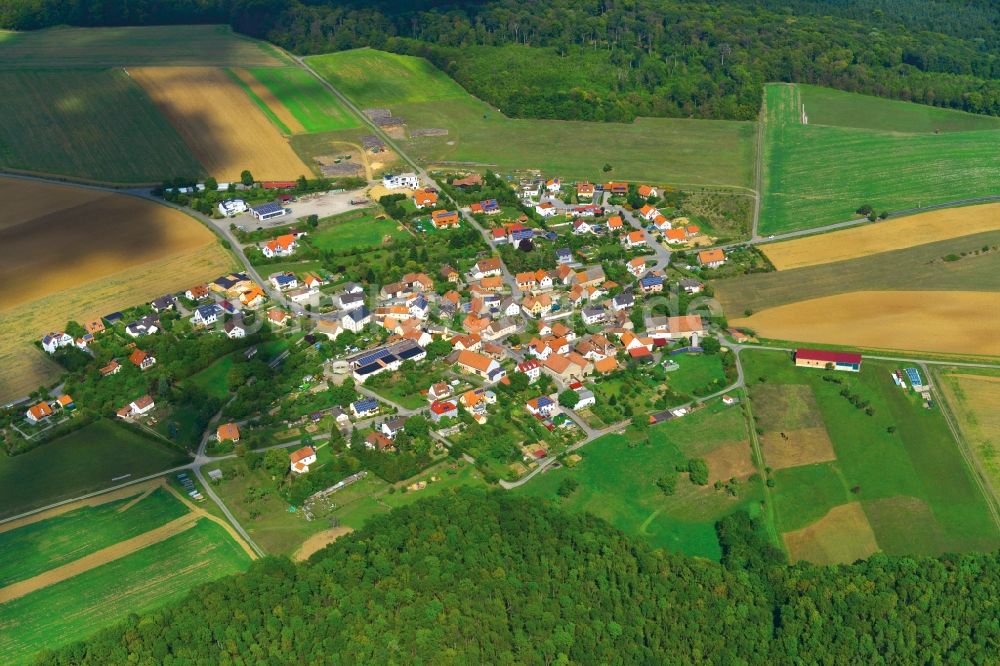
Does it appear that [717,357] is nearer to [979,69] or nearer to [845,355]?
[845,355]

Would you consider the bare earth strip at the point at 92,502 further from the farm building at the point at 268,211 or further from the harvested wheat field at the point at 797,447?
the farm building at the point at 268,211

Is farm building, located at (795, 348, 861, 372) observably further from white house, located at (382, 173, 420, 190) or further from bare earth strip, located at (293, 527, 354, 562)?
white house, located at (382, 173, 420, 190)

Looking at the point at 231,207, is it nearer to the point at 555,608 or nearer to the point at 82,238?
the point at 82,238

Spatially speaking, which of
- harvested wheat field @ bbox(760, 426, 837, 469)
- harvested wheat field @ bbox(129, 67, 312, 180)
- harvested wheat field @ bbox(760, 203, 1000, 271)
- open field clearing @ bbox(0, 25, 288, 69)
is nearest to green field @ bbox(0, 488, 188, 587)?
harvested wheat field @ bbox(760, 426, 837, 469)

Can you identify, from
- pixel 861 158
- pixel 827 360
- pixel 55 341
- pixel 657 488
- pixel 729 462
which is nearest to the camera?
pixel 657 488

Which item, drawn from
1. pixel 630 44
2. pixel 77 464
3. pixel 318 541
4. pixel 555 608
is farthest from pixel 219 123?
pixel 555 608

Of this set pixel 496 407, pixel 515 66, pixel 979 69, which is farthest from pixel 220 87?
pixel 979 69
